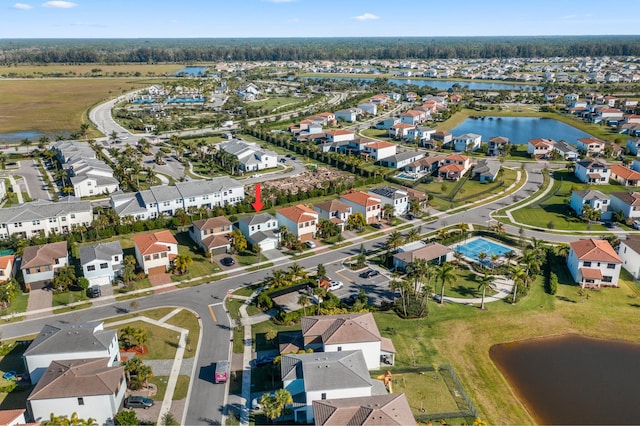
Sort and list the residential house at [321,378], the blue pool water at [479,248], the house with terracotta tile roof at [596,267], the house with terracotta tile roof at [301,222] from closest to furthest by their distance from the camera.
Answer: the residential house at [321,378], the house with terracotta tile roof at [596,267], the blue pool water at [479,248], the house with terracotta tile roof at [301,222]

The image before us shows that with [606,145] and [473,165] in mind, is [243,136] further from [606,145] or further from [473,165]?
[606,145]

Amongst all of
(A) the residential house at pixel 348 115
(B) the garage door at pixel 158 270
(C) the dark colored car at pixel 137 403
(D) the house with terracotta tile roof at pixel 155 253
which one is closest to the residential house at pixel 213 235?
(D) the house with terracotta tile roof at pixel 155 253

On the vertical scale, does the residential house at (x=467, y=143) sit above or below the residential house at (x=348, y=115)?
below

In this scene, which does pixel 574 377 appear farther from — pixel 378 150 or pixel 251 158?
pixel 251 158

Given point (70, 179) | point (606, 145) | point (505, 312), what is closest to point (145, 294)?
point (505, 312)

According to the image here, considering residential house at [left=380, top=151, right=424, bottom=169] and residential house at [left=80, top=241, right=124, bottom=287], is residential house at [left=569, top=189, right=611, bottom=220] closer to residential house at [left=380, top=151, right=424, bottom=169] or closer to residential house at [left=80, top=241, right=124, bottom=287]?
residential house at [left=380, top=151, right=424, bottom=169]

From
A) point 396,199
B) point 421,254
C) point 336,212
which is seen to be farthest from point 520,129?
point 421,254

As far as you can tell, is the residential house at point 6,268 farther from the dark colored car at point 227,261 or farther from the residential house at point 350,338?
the residential house at point 350,338
